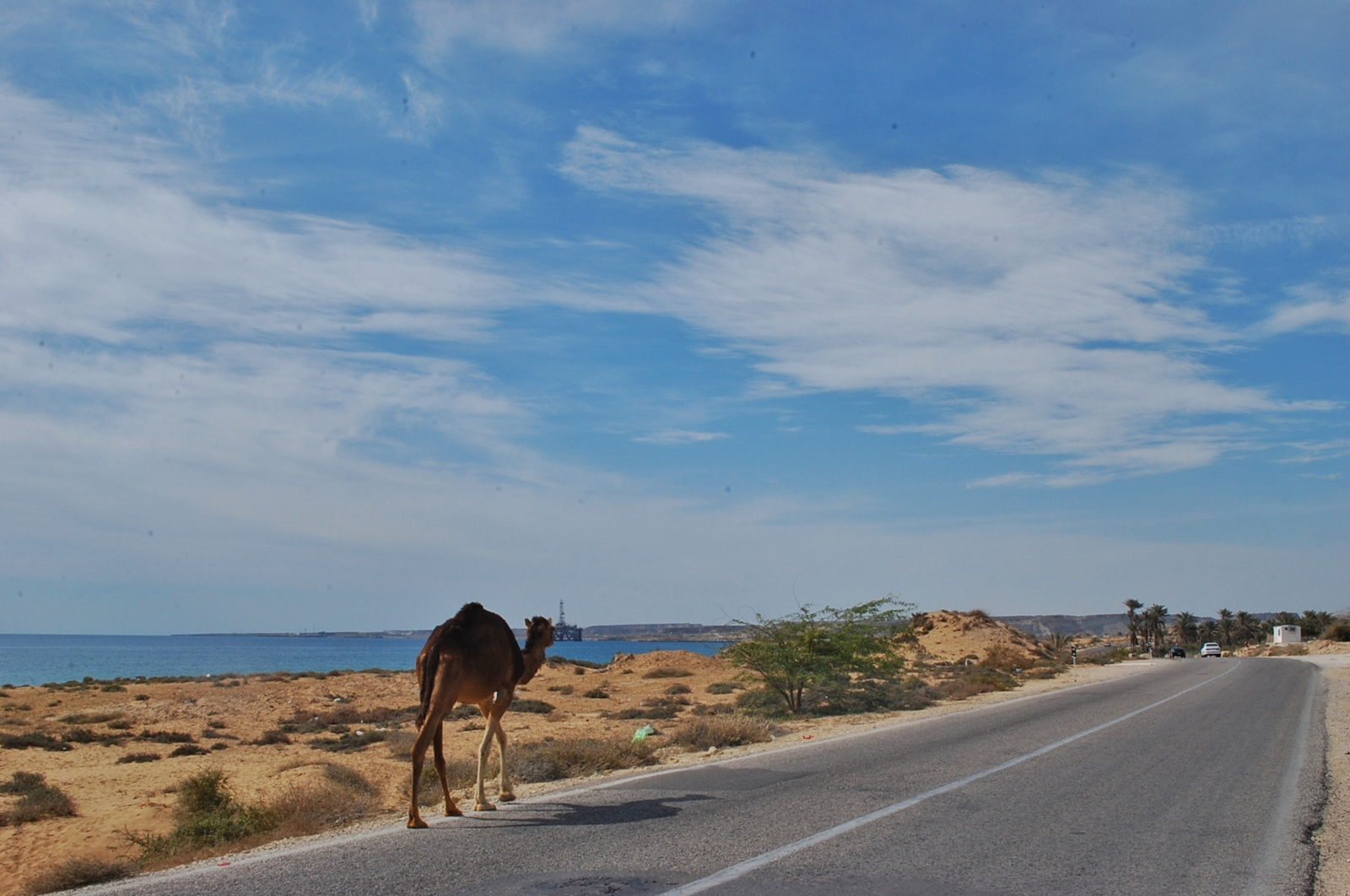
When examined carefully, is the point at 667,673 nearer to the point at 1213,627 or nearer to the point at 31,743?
the point at 31,743

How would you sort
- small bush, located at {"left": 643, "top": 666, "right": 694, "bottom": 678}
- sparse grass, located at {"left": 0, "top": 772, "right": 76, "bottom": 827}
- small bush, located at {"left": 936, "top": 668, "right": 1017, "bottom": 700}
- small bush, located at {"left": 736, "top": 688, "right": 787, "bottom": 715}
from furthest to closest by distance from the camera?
small bush, located at {"left": 643, "top": 666, "right": 694, "bottom": 678} → small bush, located at {"left": 936, "top": 668, "right": 1017, "bottom": 700} → small bush, located at {"left": 736, "top": 688, "right": 787, "bottom": 715} → sparse grass, located at {"left": 0, "top": 772, "right": 76, "bottom": 827}

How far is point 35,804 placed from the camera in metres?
13.5

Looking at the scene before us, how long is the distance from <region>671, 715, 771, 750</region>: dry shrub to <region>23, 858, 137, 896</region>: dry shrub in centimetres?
911

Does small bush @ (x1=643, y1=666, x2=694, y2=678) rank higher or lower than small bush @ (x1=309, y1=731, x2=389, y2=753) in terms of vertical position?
lower

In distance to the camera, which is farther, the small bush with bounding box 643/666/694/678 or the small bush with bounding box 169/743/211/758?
the small bush with bounding box 643/666/694/678

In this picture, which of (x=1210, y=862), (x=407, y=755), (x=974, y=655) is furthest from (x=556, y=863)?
(x=974, y=655)

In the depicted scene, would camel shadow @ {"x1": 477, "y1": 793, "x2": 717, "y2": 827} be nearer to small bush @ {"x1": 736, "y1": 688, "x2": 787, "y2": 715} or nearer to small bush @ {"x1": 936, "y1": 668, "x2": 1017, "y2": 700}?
small bush @ {"x1": 736, "y1": 688, "x2": 787, "y2": 715}

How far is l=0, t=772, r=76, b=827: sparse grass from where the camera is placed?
42.9 ft

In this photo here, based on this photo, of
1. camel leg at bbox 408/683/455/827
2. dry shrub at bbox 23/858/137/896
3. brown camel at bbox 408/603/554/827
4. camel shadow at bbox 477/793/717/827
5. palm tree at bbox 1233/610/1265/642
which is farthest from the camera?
palm tree at bbox 1233/610/1265/642

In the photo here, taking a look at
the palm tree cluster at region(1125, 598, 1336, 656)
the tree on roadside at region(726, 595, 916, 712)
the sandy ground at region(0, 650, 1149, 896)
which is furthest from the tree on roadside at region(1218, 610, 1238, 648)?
the tree on roadside at region(726, 595, 916, 712)

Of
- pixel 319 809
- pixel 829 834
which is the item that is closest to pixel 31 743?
pixel 319 809

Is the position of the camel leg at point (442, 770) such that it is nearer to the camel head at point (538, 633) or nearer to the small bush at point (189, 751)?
the camel head at point (538, 633)

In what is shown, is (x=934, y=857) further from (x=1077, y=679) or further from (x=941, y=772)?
(x=1077, y=679)

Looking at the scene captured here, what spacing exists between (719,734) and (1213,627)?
448 feet
